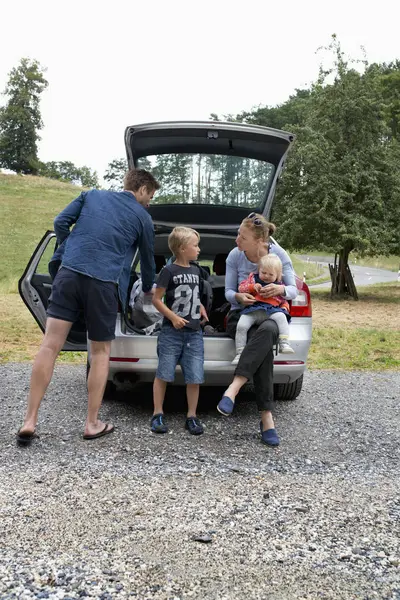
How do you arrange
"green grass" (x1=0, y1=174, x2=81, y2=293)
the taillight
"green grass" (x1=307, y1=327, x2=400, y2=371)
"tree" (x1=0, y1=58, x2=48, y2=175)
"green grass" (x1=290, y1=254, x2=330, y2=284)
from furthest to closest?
"tree" (x1=0, y1=58, x2=48, y2=175)
"green grass" (x1=290, y1=254, x2=330, y2=284)
"green grass" (x1=0, y1=174, x2=81, y2=293)
"green grass" (x1=307, y1=327, x2=400, y2=371)
the taillight

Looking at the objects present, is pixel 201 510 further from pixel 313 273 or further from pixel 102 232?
pixel 313 273

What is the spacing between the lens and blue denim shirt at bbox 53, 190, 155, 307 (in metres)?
4.15

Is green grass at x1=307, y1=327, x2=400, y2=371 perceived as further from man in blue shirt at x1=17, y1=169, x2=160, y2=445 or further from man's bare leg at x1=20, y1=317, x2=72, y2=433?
man's bare leg at x1=20, y1=317, x2=72, y2=433

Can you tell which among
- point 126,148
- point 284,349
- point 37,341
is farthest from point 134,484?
point 37,341

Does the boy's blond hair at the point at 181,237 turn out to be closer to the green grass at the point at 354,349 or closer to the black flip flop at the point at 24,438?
the black flip flop at the point at 24,438

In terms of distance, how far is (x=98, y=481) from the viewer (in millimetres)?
3490

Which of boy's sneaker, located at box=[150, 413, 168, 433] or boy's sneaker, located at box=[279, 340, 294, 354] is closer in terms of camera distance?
boy's sneaker, located at box=[279, 340, 294, 354]

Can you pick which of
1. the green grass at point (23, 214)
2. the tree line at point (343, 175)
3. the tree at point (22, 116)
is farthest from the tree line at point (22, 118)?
the tree line at point (343, 175)

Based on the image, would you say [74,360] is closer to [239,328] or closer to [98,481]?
[239,328]

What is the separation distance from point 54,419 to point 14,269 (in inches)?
997

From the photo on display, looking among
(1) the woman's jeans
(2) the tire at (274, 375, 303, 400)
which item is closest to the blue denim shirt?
(1) the woman's jeans

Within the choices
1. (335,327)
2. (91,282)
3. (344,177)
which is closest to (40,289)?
(91,282)

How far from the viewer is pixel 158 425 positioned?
4.50 metres

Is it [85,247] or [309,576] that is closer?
[309,576]
